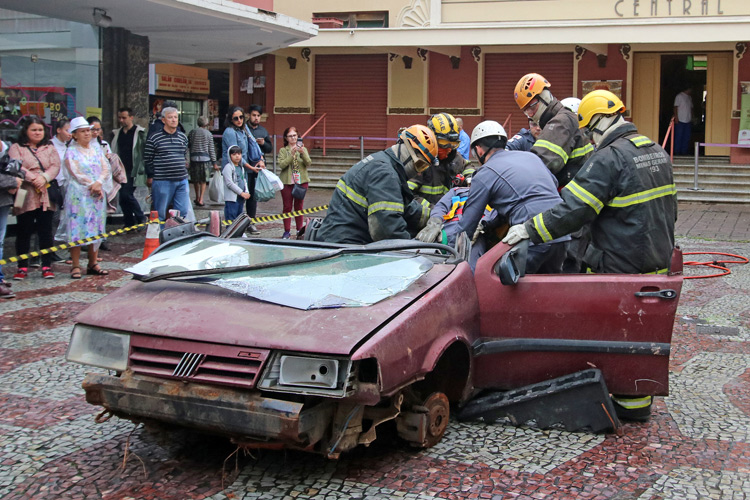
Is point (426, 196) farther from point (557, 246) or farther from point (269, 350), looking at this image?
point (269, 350)

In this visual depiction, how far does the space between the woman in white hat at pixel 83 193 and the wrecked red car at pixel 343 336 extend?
475cm

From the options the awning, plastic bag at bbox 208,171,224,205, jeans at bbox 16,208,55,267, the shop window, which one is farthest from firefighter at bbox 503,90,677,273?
the shop window

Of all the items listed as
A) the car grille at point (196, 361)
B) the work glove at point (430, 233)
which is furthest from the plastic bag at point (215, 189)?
the car grille at point (196, 361)

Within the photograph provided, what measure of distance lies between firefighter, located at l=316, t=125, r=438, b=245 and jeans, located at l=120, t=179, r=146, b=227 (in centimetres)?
762

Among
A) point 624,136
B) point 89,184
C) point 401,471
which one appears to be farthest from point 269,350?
point 89,184

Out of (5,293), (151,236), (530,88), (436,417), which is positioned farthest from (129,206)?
(436,417)

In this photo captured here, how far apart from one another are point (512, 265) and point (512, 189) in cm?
84

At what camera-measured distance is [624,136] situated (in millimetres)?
5016

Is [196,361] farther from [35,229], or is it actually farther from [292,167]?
[292,167]

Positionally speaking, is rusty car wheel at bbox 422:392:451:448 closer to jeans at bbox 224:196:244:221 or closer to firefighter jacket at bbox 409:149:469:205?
firefighter jacket at bbox 409:149:469:205

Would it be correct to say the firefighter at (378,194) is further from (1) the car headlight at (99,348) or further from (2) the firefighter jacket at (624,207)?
(1) the car headlight at (99,348)

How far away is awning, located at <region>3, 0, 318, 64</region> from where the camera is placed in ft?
38.5

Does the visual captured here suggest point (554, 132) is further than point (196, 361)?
Yes

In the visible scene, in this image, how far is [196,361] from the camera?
3.72m
